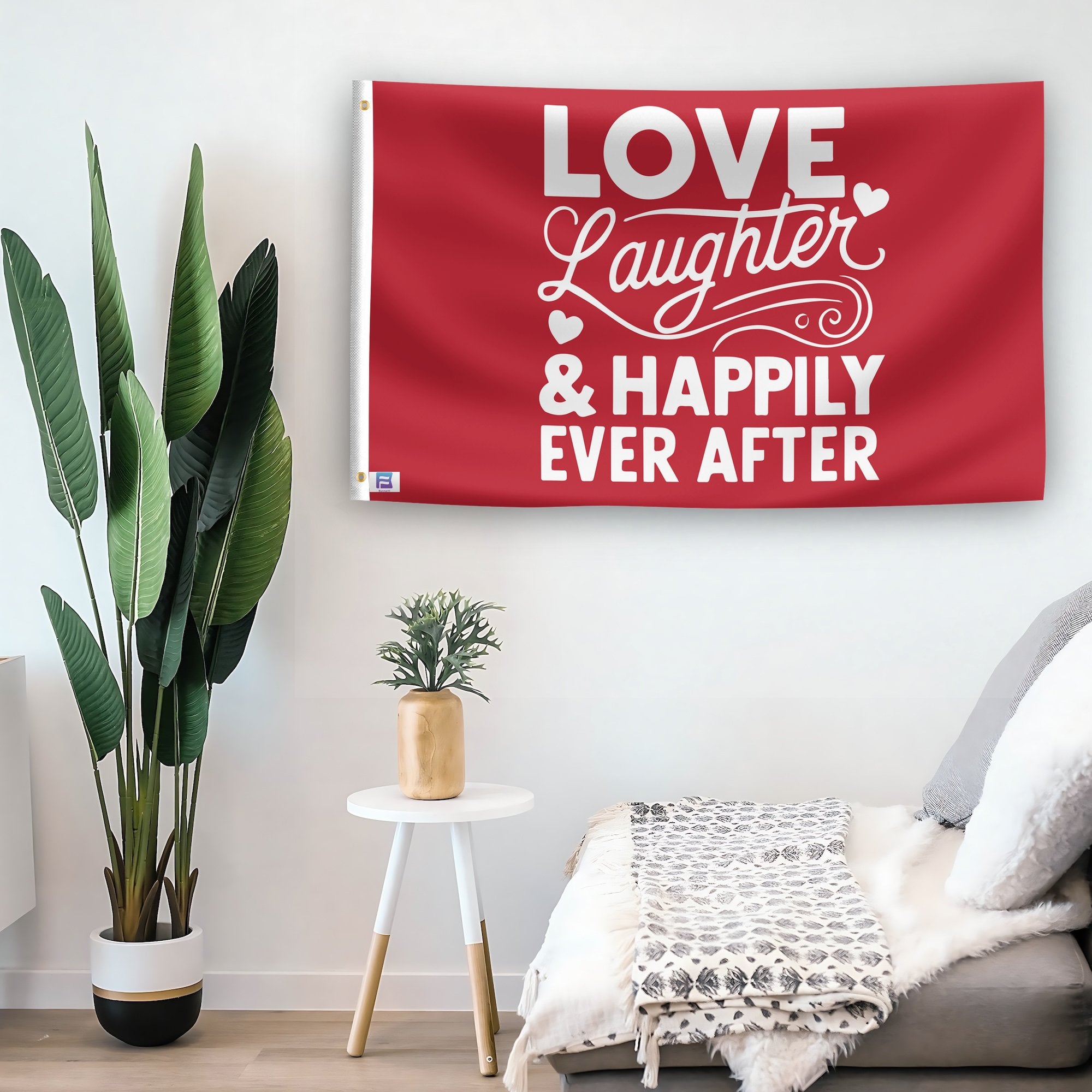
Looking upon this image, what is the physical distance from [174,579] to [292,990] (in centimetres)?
91

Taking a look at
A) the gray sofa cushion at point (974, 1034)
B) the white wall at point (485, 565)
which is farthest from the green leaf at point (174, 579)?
the gray sofa cushion at point (974, 1034)

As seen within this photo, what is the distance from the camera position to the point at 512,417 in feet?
7.57

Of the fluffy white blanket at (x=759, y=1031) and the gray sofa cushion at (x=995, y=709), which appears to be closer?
the fluffy white blanket at (x=759, y=1031)

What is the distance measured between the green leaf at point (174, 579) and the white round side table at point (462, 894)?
49 cm

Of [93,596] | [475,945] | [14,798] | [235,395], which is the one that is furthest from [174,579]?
[475,945]

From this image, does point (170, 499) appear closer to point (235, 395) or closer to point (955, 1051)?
point (235, 395)

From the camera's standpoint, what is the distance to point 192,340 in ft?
6.79

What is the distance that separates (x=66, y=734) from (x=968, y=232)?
2177 mm

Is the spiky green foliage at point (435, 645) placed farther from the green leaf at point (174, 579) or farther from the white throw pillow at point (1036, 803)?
the white throw pillow at point (1036, 803)

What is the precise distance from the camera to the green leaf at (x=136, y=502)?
1.97m

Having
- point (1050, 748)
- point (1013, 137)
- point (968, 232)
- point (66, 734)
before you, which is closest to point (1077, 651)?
point (1050, 748)

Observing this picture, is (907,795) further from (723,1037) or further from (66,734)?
(66,734)

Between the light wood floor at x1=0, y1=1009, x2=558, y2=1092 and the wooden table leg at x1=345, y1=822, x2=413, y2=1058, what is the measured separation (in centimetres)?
5

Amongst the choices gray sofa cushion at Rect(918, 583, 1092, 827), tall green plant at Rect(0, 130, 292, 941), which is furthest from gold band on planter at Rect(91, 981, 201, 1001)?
gray sofa cushion at Rect(918, 583, 1092, 827)
